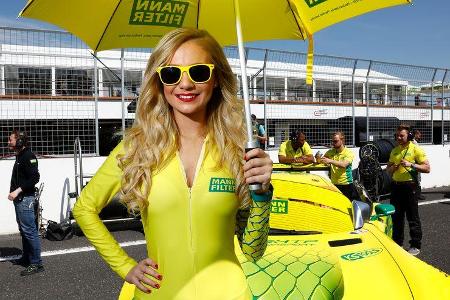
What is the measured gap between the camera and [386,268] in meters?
3.07

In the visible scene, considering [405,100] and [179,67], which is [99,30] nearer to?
[179,67]

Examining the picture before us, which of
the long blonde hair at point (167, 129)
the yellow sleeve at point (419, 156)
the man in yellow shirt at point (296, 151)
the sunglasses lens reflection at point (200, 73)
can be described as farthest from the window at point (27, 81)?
the sunglasses lens reflection at point (200, 73)

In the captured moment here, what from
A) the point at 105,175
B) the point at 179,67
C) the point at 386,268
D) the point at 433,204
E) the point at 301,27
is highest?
the point at 301,27

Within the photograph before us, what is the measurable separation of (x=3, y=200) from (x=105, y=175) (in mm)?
8077

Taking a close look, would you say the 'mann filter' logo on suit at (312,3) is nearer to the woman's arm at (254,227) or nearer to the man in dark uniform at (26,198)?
the woman's arm at (254,227)

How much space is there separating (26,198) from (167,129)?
5.40 meters

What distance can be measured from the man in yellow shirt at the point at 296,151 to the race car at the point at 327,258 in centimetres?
526

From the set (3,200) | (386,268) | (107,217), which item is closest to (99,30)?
(386,268)

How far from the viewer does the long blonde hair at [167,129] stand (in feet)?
6.06

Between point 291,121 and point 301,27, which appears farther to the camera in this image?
point 291,121

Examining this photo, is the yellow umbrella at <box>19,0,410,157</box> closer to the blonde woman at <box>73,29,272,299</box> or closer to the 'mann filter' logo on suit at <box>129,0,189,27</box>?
the 'mann filter' logo on suit at <box>129,0,189,27</box>

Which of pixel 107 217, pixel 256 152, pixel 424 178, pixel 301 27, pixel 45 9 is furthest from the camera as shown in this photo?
pixel 424 178

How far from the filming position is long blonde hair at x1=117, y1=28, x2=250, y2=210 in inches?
72.7

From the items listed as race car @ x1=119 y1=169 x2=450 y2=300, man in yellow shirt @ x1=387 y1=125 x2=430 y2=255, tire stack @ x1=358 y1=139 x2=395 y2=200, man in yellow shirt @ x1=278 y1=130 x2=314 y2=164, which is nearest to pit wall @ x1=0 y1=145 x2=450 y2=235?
man in yellow shirt @ x1=278 y1=130 x2=314 y2=164
